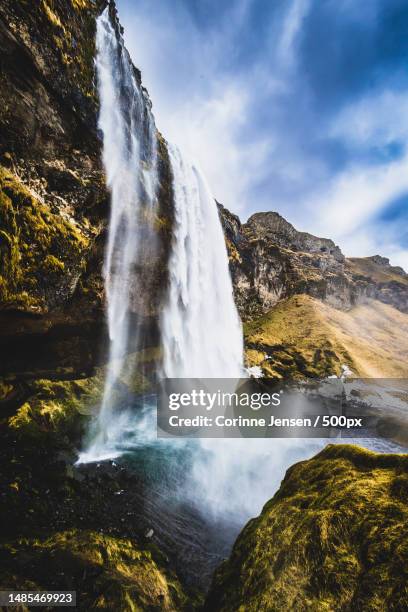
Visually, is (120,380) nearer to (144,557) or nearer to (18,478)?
(18,478)

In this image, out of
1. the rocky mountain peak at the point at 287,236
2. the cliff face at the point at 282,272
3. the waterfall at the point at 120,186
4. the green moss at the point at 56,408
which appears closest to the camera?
the green moss at the point at 56,408

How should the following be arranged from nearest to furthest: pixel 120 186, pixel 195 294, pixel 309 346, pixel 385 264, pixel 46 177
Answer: pixel 46 177
pixel 120 186
pixel 195 294
pixel 309 346
pixel 385 264

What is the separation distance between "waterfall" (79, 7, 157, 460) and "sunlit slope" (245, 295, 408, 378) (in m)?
19.7

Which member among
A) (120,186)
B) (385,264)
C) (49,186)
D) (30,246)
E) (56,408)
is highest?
(385,264)

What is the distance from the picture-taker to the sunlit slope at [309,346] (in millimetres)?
36875

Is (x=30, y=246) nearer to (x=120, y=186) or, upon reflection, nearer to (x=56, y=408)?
(x=120, y=186)

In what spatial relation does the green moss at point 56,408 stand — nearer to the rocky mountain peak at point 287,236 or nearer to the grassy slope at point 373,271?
the rocky mountain peak at point 287,236

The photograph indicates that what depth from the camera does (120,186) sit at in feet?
65.5

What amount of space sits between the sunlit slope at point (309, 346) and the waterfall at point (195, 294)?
18.6 feet

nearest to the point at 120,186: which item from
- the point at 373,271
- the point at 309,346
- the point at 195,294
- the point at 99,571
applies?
the point at 195,294

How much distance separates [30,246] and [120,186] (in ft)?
29.8

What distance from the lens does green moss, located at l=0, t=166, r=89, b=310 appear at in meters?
11.7

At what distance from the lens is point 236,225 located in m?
52.2

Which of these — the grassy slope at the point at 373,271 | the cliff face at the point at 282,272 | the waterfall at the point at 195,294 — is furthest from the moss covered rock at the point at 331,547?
the grassy slope at the point at 373,271
